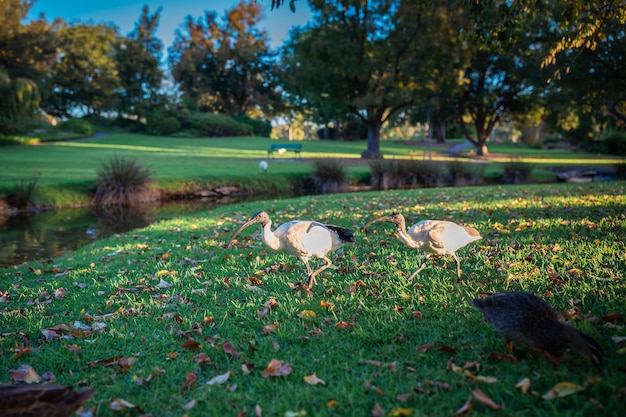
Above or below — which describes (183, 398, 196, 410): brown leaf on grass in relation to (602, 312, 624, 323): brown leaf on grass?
below

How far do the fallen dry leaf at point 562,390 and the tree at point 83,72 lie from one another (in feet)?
195

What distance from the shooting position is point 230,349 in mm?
4105

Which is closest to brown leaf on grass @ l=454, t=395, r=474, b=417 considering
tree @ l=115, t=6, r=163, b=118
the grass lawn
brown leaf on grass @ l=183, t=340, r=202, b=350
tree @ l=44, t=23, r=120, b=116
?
brown leaf on grass @ l=183, t=340, r=202, b=350

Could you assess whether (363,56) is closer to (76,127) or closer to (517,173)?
(517,173)

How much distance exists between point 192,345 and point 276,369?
999mm

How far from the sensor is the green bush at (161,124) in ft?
180

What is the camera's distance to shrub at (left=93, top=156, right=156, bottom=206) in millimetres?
19688

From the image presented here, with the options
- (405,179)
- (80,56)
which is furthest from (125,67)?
(405,179)

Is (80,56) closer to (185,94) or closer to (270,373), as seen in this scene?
(185,94)

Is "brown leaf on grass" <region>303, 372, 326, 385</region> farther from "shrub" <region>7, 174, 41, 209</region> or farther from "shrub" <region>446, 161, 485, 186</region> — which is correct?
"shrub" <region>446, 161, 485, 186</region>

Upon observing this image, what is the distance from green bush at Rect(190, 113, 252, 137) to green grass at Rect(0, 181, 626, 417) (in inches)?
1937

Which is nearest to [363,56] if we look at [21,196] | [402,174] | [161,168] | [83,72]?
[402,174]

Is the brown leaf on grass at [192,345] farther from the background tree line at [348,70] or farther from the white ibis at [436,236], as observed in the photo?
the background tree line at [348,70]

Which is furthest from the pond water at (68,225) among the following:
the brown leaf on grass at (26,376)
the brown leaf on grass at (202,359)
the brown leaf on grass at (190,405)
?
the brown leaf on grass at (190,405)
